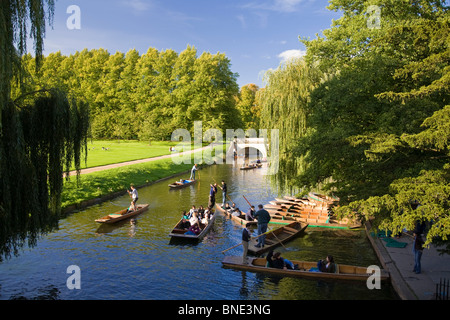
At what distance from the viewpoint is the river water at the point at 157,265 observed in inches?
465

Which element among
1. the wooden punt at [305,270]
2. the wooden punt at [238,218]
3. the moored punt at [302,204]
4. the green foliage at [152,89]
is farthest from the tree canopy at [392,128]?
the green foliage at [152,89]

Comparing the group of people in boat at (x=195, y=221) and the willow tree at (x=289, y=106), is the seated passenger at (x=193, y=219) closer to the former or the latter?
the group of people in boat at (x=195, y=221)

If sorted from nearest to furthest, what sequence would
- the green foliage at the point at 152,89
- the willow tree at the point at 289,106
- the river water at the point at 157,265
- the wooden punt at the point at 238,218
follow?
the river water at the point at 157,265
the wooden punt at the point at 238,218
the willow tree at the point at 289,106
the green foliage at the point at 152,89

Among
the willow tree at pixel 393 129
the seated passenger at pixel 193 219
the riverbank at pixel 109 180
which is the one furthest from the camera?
the riverbank at pixel 109 180

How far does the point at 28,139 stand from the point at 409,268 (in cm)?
A: 1352

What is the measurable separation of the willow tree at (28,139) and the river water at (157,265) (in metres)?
2.47

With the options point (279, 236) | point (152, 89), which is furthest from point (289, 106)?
point (152, 89)

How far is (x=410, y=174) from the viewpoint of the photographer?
1041 centimetres

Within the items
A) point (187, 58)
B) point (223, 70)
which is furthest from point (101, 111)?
point (223, 70)

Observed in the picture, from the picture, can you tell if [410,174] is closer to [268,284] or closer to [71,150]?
[268,284]

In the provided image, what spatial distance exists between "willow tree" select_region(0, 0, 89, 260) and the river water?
97.2 inches

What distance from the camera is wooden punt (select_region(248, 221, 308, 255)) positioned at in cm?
1627

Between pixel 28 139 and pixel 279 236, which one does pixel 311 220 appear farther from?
pixel 28 139

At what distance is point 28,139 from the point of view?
10.8m
